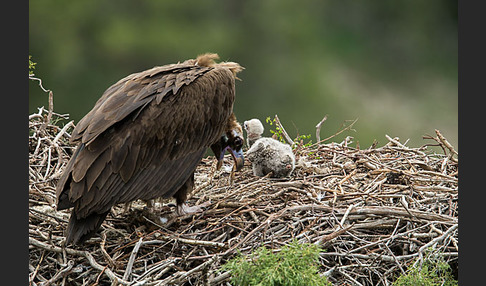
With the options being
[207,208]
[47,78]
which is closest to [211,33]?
[47,78]

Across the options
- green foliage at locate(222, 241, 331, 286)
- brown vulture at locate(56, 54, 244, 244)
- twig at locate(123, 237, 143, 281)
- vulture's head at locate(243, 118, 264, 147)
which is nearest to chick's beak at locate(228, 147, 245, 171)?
brown vulture at locate(56, 54, 244, 244)

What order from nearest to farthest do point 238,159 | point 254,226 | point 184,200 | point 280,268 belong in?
1. point 280,268
2. point 254,226
3. point 184,200
4. point 238,159

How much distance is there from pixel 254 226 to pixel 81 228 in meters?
0.97

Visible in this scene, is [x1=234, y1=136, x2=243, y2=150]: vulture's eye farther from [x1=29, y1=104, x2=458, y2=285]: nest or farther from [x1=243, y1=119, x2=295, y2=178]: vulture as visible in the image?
[x1=29, y1=104, x2=458, y2=285]: nest

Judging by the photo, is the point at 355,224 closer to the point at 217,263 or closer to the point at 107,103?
the point at 217,263

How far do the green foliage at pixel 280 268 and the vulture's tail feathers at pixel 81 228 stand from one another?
815 mm

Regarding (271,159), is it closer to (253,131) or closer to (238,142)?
(238,142)

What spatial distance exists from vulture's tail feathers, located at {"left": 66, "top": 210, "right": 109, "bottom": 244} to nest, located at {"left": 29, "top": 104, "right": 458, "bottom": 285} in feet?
0.25

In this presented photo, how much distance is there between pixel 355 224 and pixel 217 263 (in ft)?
2.82

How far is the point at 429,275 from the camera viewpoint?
319 centimetres

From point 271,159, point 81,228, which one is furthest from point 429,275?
point 81,228

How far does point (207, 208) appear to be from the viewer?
385 cm

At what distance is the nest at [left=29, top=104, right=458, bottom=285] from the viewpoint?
3.26m

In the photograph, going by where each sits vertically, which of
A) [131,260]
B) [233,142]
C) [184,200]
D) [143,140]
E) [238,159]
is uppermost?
[143,140]
